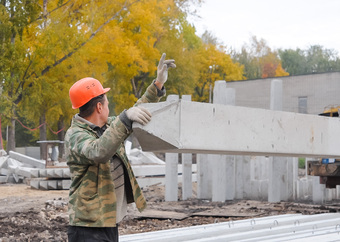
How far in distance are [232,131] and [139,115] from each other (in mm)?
718

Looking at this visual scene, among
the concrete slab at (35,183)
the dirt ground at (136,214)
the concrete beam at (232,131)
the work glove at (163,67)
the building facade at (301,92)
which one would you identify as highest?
the building facade at (301,92)

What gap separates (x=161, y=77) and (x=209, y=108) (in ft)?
1.99

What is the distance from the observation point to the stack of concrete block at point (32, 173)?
14086 millimetres

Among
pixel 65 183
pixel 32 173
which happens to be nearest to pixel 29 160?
pixel 32 173

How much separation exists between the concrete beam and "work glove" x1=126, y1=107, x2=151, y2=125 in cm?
3

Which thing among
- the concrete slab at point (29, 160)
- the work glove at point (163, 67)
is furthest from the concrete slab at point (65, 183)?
the work glove at point (163, 67)

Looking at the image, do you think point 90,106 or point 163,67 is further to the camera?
point 163,67

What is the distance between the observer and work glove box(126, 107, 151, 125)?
9.22ft

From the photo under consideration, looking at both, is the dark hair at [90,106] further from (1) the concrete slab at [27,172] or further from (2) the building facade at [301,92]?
(2) the building facade at [301,92]

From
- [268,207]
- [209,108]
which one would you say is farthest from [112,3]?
[209,108]

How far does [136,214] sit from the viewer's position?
975 cm

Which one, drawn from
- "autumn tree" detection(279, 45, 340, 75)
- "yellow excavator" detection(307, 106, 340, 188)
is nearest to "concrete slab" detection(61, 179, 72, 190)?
"yellow excavator" detection(307, 106, 340, 188)

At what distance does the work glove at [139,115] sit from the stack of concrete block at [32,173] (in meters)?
11.5

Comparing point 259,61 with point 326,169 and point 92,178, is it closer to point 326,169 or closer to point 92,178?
point 326,169
